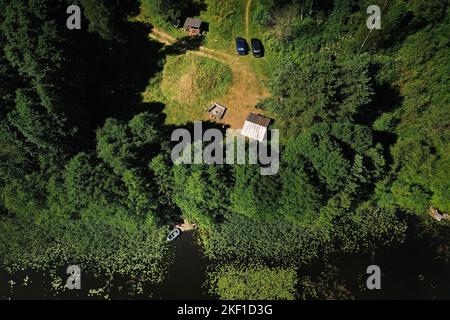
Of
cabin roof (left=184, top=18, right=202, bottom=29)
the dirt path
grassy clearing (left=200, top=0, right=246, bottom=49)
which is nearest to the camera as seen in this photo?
the dirt path

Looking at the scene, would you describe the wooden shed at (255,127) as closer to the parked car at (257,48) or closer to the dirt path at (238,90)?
the dirt path at (238,90)

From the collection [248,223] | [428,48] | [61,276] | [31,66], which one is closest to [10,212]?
[61,276]

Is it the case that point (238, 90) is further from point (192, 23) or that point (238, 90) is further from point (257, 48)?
point (192, 23)

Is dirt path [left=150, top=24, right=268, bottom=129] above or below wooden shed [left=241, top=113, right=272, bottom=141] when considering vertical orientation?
above

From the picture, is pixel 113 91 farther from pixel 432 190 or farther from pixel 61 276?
pixel 432 190

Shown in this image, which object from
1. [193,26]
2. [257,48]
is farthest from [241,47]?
[193,26]

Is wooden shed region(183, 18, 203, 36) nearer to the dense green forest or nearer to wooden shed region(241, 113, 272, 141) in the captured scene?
the dense green forest

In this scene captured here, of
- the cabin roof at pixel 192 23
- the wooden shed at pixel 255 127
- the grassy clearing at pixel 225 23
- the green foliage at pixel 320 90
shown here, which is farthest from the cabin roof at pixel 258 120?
the cabin roof at pixel 192 23

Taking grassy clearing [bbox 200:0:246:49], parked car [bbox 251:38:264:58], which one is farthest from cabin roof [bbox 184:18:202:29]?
parked car [bbox 251:38:264:58]
